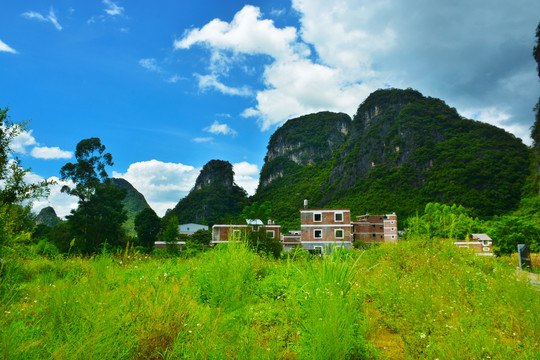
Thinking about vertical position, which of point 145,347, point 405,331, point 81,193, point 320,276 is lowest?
point 405,331

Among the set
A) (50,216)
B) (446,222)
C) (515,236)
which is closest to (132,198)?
(50,216)

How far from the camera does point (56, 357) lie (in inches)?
89.2

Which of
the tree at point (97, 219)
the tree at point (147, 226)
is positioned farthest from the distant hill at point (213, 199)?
the tree at point (97, 219)

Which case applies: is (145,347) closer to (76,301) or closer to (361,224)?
(76,301)

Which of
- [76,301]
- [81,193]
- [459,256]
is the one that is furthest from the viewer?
[81,193]

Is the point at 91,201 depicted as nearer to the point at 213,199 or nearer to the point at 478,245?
the point at 478,245

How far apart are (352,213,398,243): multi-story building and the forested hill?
2048 cm

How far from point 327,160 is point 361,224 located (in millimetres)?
84648

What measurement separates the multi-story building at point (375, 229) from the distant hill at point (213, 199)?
147 feet

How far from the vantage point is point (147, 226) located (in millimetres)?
49094

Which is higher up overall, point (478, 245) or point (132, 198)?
point (132, 198)

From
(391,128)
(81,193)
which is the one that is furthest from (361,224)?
(391,128)

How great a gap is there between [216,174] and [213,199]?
22.9m

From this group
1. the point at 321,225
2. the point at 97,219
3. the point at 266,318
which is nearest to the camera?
the point at 266,318
